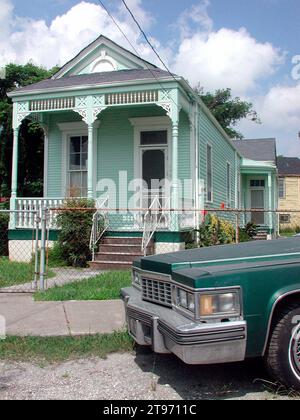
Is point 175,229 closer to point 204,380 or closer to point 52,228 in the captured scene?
point 52,228

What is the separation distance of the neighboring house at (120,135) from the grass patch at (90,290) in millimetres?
2396

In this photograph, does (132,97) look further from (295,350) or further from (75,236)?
(295,350)

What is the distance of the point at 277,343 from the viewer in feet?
11.6

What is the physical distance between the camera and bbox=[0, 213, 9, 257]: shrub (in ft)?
44.0

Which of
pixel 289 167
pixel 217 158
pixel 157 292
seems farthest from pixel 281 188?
pixel 157 292

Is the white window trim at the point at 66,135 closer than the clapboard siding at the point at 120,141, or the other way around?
the clapboard siding at the point at 120,141

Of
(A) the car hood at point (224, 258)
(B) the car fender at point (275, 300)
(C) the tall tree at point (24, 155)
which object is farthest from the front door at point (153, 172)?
(B) the car fender at point (275, 300)

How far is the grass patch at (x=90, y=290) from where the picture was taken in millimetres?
7402

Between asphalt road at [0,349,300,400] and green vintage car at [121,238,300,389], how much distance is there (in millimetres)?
382

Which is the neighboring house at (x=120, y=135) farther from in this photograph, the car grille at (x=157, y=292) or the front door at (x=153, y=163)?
the car grille at (x=157, y=292)

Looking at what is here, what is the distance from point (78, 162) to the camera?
14.1 m

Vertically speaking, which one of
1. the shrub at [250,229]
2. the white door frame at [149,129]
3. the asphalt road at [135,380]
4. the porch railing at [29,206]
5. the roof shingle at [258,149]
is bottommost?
the asphalt road at [135,380]

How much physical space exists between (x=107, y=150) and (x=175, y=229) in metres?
3.80
